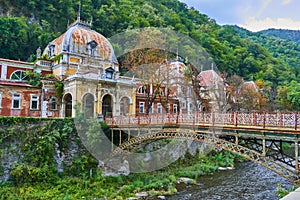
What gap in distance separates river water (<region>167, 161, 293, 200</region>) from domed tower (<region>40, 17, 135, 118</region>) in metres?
10.1

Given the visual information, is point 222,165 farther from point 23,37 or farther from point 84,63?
point 23,37

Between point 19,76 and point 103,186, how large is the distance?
14.7m

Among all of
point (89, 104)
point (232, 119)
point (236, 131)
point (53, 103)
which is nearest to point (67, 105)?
point (53, 103)

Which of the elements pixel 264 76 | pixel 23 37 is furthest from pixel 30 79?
pixel 264 76

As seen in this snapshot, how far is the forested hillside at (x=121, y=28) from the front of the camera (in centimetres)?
3631

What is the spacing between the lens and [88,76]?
2294 cm

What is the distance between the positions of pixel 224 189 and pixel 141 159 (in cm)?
747

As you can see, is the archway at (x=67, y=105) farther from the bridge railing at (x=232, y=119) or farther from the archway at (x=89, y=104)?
the bridge railing at (x=232, y=119)

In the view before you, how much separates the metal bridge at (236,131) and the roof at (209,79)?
1640 cm

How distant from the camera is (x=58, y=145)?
62.6 feet

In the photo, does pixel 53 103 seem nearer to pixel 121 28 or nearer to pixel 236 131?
pixel 236 131

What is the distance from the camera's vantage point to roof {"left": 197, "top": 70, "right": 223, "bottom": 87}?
34953 millimetres

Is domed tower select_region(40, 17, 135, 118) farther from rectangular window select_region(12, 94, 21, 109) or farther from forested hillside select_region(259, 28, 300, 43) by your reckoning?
forested hillside select_region(259, 28, 300, 43)

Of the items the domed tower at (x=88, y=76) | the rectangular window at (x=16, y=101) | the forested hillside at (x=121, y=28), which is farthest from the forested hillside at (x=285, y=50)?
the rectangular window at (x=16, y=101)
